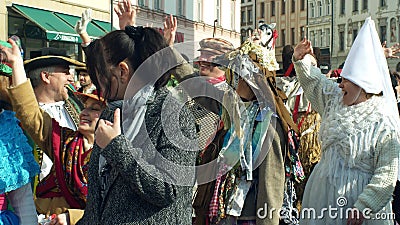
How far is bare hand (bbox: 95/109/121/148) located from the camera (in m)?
2.38

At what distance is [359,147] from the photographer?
12.4ft

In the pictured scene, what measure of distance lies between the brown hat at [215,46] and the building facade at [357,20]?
49227 millimetres

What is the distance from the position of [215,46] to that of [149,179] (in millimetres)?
2574

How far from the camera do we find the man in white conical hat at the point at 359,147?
145 inches

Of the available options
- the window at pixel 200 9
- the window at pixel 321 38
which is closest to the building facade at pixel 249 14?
the window at pixel 321 38

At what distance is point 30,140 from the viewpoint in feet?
11.3

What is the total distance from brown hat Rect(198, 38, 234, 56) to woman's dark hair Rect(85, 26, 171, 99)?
78.0 inches

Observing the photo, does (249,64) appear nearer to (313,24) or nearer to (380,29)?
(380,29)

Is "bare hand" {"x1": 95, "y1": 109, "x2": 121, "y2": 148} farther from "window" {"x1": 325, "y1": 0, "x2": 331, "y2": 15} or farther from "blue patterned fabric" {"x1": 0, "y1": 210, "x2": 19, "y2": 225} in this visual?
"window" {"x1": 325, "y1": 0, "x2": 331, "y2": 15}

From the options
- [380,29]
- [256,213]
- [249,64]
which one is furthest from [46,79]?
[380,29]

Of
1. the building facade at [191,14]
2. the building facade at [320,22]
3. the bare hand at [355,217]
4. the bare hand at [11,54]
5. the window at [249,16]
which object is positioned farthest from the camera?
the window at [249,16]

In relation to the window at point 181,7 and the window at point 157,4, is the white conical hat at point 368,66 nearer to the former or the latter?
the window at point 157,4

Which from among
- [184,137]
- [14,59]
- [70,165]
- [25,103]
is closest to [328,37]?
[70,165]

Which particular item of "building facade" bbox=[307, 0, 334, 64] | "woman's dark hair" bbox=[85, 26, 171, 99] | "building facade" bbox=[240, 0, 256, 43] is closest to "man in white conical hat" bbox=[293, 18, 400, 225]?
"woman's dark hair" bbox=[85, 26, 171, 99]
